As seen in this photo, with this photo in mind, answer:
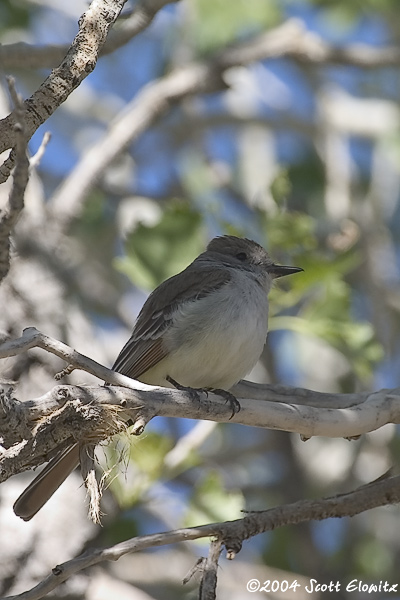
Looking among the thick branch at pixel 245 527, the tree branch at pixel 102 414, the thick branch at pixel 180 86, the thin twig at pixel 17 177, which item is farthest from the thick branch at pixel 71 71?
the thick branch at pixel 180 86

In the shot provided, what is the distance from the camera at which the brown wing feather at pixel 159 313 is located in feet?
13.5

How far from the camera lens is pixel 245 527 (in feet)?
9.52

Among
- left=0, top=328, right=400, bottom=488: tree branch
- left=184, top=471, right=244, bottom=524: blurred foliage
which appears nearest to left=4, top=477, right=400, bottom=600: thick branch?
left=0, top=328, right=400, bottom=488: tree branch

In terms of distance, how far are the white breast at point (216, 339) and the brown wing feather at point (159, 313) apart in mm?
65

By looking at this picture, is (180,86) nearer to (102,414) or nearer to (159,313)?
(159,313)

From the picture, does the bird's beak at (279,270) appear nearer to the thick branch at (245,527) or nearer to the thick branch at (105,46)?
the thick branch at (105,46)

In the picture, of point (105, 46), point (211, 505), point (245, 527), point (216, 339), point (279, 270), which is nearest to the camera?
point (245, 527)

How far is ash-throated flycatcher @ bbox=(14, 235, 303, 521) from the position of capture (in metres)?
4.03

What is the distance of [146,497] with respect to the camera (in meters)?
4.50

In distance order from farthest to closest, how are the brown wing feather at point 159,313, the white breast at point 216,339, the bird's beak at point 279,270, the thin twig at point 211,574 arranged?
the bird's beak at point 279,270
the brown wing feather at point 159,313
the white breast at point 216,339
the thin twig at point 211,574

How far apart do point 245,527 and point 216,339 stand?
4.24 ft

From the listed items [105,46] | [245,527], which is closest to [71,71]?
[105,46]

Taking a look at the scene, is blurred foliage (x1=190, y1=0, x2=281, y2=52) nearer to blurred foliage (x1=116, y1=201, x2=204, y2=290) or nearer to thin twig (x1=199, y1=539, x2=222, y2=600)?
blurred foliage (x1=116, y1=201, x2=204, y2=290)

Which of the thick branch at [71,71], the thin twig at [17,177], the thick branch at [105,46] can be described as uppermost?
the thick branch at [105,46]
